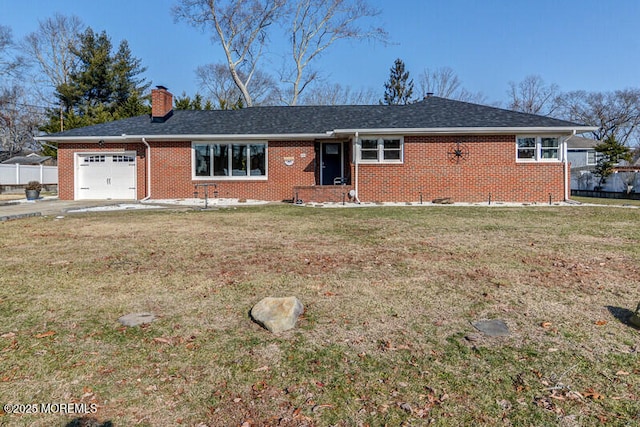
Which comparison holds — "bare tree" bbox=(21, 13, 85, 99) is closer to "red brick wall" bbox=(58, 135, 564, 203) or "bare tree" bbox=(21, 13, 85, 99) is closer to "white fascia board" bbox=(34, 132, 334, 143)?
"white fascia board" bbox=(34, 132, 334, 143)

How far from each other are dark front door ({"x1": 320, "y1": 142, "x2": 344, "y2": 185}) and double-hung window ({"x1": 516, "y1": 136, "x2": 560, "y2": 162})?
664 centimetres

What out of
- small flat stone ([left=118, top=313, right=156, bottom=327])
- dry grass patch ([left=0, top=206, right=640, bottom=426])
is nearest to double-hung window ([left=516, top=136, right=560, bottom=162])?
dry grass patch ([left=0, top=206, right=640, bottom=426])

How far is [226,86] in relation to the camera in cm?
3822

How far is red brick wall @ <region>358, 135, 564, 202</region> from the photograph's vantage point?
47.5 ft

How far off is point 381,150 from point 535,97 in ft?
126

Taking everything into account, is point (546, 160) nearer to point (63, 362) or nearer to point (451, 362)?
point (451, 362)

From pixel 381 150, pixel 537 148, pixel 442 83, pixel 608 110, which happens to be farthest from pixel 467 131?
pixel 608 110

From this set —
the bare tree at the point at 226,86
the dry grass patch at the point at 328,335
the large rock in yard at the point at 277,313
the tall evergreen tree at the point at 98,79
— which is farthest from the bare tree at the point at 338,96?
the large rock in yard at the point at 277,313

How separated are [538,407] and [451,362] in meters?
0.56

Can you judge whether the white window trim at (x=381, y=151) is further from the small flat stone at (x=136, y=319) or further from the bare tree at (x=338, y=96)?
the bare tree at (x=338, y=96)

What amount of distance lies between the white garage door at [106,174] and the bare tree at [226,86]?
20183 mm

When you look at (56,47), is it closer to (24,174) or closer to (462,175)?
(24,174)

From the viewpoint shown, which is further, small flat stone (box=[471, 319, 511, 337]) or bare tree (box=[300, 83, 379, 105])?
bare tree (box=[300, 83, 379, 105])

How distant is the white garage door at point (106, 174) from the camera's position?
16.5m
